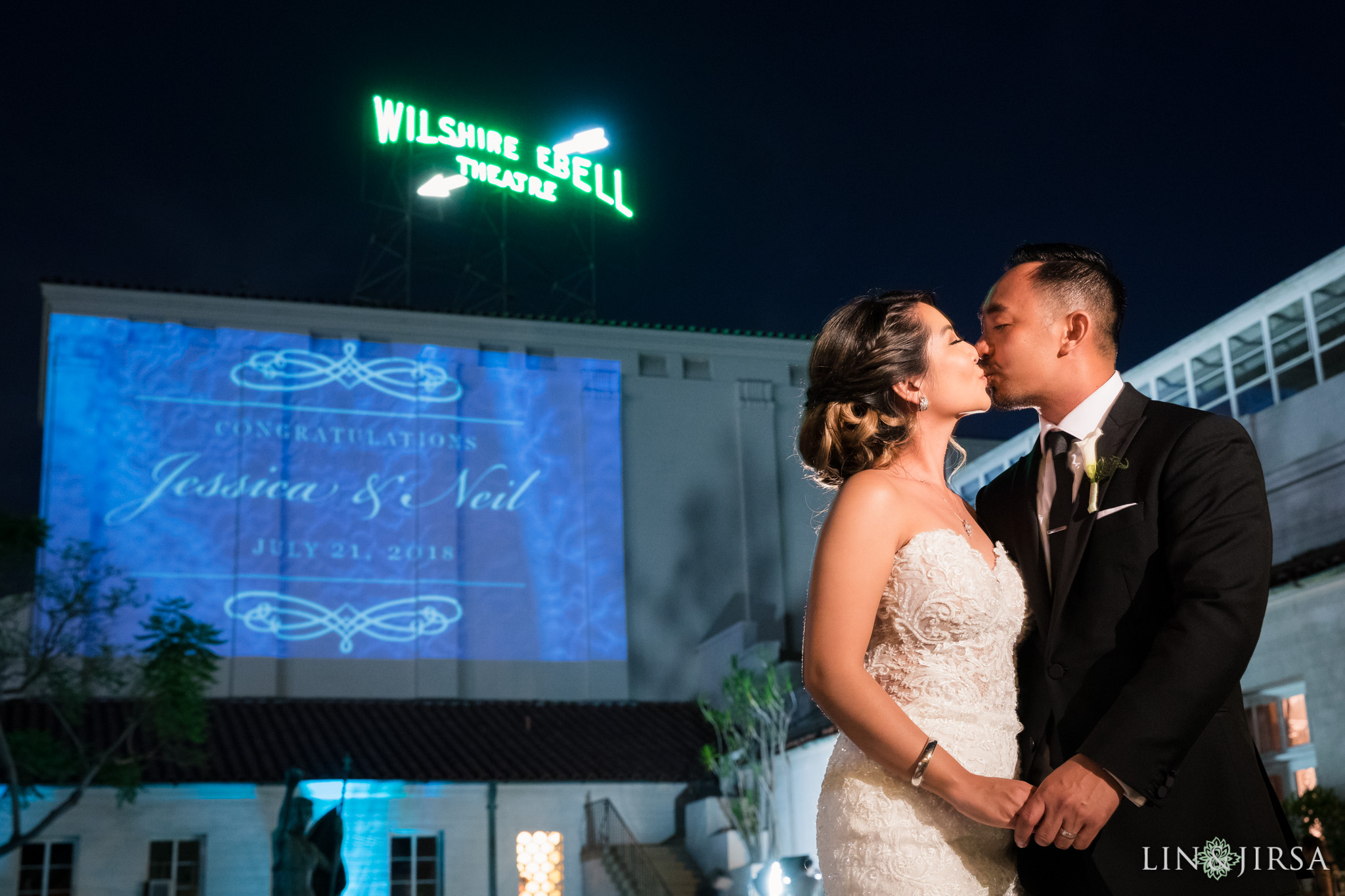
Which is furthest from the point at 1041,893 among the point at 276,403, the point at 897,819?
the point at 276,403

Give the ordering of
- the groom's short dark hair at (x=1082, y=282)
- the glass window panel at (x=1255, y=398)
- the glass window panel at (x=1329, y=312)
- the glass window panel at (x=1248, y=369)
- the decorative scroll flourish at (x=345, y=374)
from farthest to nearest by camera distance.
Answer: the decorative scroll flourish at (x=345, y=374) < the glass window panel at (x=1248, y=369) < the glass window panel at (x=1255, y=398) < the glass window panel at (x=1329, y=312) < the groom's short dark hair at (x=1082, y=282)

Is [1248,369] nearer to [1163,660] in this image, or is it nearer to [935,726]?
[935,726]

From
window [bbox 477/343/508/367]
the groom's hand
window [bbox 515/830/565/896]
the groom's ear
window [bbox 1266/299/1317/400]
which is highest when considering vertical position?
window [bbox 477/343/508/367]

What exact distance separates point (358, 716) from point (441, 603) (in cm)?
301

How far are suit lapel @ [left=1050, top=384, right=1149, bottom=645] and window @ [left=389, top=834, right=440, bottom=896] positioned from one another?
2244cm

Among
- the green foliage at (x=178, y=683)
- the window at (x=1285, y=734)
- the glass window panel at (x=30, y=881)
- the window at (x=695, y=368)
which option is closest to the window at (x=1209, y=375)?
the window at (x=1285, y=734)

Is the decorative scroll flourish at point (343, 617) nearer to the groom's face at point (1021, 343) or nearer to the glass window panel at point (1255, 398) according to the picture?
the glass window panel at point (1255, 398)

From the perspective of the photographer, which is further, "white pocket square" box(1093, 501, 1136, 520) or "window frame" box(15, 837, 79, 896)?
"window frame" box(15, 837, 79, 896)

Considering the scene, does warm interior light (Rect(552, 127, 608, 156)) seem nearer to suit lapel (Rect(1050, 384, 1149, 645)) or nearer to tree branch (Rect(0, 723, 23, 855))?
tree branch (Rect(0, 723, 23, 855))

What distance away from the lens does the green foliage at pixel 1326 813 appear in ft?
40.6

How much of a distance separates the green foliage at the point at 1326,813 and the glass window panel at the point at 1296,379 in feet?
24.9

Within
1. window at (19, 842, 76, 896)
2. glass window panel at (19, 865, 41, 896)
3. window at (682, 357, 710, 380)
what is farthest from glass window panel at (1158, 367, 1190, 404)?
glass window panel at (19, 865, 41, 896)

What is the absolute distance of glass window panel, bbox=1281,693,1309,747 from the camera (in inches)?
569

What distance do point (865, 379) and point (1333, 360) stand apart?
16.7 m
